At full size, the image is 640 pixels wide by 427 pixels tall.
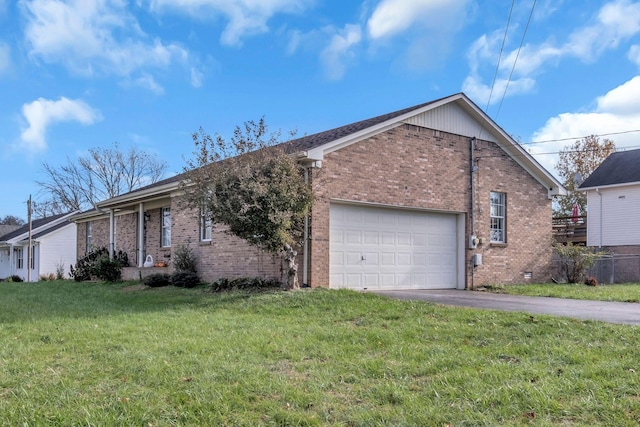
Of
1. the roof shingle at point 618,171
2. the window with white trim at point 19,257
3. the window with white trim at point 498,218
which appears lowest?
the window with white trim at point 19,257

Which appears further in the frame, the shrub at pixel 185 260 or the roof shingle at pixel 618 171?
the roof shingle at pixel 618 171

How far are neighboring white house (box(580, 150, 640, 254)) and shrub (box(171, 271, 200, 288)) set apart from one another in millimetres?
19977

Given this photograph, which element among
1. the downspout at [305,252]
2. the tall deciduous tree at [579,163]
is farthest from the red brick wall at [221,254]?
the tall deciduous tree at [579,163]

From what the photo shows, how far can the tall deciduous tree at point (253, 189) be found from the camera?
423 inches

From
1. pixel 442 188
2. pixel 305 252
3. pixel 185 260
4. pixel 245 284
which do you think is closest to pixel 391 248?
pixel 442 188

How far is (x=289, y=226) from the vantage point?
36.3ft

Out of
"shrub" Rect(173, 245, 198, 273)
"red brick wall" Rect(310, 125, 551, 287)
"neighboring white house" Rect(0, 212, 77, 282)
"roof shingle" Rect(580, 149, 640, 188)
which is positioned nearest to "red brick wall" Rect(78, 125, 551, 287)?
"red brick wall" Rect(310, 125, 551, 287)

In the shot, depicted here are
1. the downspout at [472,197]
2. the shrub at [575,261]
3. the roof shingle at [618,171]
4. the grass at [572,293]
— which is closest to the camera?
the grass at [572,293]

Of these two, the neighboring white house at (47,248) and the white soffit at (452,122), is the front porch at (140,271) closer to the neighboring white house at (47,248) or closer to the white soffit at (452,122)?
the white soffit at (452,122)

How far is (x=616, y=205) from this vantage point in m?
24.5

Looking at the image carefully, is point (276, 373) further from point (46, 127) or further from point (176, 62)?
point (46, 127)

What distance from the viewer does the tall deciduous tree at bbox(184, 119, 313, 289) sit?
10.8 meters

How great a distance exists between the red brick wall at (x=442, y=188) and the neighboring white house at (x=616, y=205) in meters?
8.86

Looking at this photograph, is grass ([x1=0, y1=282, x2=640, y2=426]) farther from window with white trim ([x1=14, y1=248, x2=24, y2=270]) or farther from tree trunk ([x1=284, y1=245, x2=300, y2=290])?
window with white trim ([x1=14, y1=248, x2=24, y2=270])
